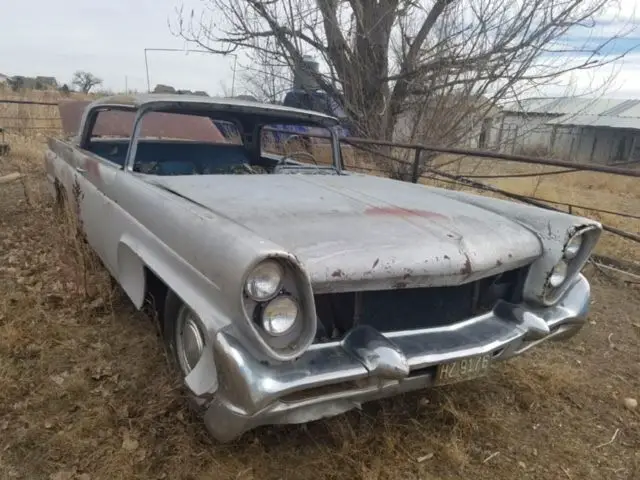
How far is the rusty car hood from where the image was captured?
1835 mm

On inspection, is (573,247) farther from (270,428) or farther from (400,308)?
(270,428)

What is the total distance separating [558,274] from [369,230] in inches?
38.8

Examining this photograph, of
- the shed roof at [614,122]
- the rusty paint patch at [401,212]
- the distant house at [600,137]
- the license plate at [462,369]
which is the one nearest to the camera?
the license plate at [462,369]

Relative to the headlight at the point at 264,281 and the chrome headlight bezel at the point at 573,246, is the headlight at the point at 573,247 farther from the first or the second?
the headlight at the point at 264,281

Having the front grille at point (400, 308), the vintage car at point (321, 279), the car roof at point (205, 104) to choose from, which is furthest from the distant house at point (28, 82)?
the front grille at point (400, 308)

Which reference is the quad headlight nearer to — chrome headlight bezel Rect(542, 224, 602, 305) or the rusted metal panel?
chrome headlight bezel Rect(542, 224, 602, 305)

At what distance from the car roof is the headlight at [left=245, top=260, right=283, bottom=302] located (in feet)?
5.51

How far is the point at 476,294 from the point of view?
2.30m

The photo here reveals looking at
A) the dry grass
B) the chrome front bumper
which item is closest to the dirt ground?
the dry grass

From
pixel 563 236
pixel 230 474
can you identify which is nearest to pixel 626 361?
pixel 563 236

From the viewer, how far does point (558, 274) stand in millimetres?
2410

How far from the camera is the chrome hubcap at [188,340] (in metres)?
1.98

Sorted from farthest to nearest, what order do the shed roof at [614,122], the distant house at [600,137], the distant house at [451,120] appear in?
the shed roof at [614,122] → the distant house at [600,137] → the distant house at [451,120]

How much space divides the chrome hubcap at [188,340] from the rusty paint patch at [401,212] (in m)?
0.88
